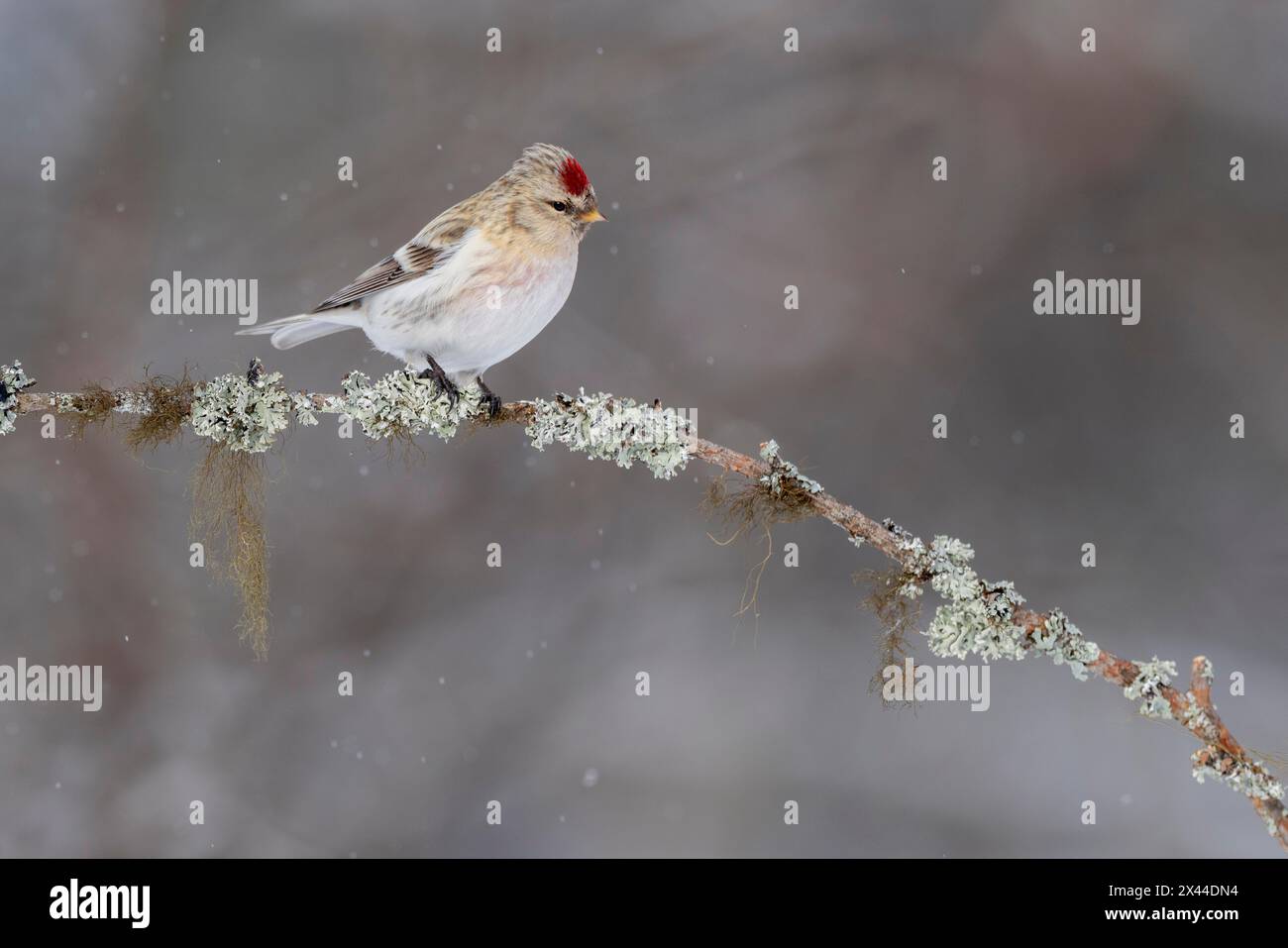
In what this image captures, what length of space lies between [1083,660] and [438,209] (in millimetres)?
2862

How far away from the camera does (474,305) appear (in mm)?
2555

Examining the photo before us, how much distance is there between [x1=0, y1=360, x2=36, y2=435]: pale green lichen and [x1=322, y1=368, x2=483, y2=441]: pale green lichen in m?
0.60

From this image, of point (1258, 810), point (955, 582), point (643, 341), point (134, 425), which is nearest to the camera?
point (1258, 810)

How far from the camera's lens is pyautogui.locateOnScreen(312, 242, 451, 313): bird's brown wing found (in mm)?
2666

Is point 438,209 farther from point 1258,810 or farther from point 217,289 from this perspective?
point 1258,810

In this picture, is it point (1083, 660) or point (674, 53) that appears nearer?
point (1083, 660)

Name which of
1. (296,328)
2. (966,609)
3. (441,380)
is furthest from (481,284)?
(966,609)

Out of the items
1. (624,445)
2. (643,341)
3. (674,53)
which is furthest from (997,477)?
(624,445)

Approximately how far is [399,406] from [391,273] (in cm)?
43

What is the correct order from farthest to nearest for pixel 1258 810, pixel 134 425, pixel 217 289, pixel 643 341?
pixel 643 341, pixel 217 289, pixel 134 425, pixel 1258 810

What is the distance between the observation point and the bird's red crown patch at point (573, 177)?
8.56 ft

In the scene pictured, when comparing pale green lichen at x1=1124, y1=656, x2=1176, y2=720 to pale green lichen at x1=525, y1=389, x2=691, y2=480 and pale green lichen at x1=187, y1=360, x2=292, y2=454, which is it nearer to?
pale green lichen at x1=525, y1=389, x2=691, y2=480

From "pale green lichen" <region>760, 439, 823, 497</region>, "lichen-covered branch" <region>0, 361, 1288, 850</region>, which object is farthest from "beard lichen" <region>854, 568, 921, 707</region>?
"pale green lichen" <region>760, 439, 823, 497</region>

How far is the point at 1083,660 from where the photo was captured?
85.2 inches
